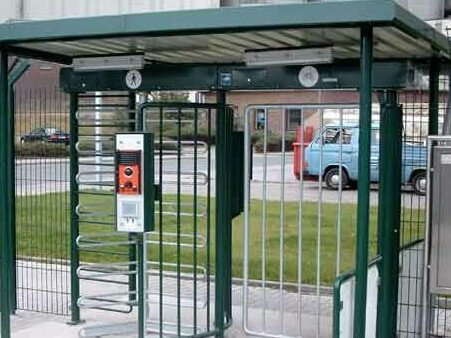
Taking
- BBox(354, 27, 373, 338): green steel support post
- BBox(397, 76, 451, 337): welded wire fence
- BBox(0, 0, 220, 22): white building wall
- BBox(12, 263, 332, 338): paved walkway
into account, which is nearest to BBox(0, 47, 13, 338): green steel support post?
BBox(12, 263, 332, 338): paved walkway

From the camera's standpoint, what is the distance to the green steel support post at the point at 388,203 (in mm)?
5320

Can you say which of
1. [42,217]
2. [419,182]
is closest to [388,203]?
[419,182]

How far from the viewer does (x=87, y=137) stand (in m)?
6.95

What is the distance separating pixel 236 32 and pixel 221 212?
2016 mm

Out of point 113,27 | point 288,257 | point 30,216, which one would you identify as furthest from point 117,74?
point 30,216

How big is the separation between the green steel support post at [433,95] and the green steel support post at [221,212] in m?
1.74

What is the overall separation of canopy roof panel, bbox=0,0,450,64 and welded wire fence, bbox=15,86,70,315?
2.07 m

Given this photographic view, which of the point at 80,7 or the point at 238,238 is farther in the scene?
the point at 80,7

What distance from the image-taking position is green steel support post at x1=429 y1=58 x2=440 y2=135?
6.23 meters

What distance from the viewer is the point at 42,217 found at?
527 inches

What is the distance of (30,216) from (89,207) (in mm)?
6826

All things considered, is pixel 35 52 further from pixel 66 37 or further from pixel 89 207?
pixel 89 207

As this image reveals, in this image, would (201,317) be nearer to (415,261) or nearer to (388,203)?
(415,261)

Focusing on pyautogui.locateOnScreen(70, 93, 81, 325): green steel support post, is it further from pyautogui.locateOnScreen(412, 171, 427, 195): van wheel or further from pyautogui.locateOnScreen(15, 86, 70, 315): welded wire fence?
pyautogui.locateOnScreen(412, 171, 427, 195): van wheel
